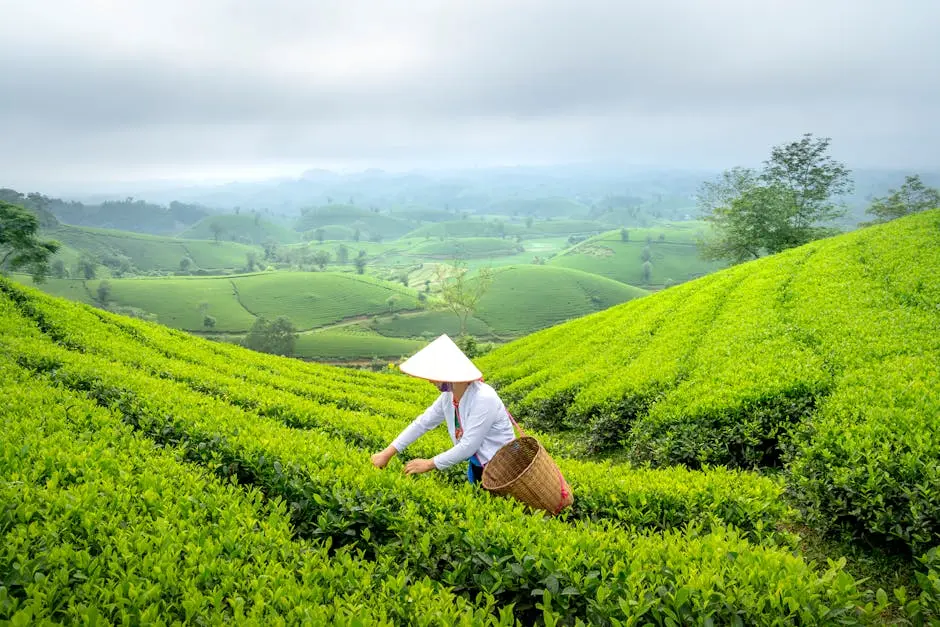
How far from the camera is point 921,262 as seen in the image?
13.8 meters

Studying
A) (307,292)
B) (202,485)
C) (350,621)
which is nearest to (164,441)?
(202,485)

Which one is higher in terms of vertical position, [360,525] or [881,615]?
[360,525]

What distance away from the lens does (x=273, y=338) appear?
81812 millimetres

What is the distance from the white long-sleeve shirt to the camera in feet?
18.2

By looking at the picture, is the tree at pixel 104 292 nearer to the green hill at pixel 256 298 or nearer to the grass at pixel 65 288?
the green hill at pixel 256 298

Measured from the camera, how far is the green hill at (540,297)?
→ 380 feet

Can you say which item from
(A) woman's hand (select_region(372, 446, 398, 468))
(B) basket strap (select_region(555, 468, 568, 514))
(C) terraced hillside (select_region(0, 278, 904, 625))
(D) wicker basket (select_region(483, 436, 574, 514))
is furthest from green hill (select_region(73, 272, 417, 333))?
(B) basket strap (select_region(555, 468, 568, 514))

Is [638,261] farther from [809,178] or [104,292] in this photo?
[104,292]

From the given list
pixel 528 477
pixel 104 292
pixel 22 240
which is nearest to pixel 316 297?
pixel 104 292

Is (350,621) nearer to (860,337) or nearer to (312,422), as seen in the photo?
(312,422)

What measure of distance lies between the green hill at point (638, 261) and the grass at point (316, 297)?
66459 mm

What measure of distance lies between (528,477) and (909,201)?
79151mm

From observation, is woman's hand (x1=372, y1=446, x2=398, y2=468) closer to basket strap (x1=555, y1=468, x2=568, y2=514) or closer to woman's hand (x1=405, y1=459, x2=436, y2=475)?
woman's hand (x1=405, y1=459, x2=436, y2=475)

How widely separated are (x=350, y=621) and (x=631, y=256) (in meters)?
187
